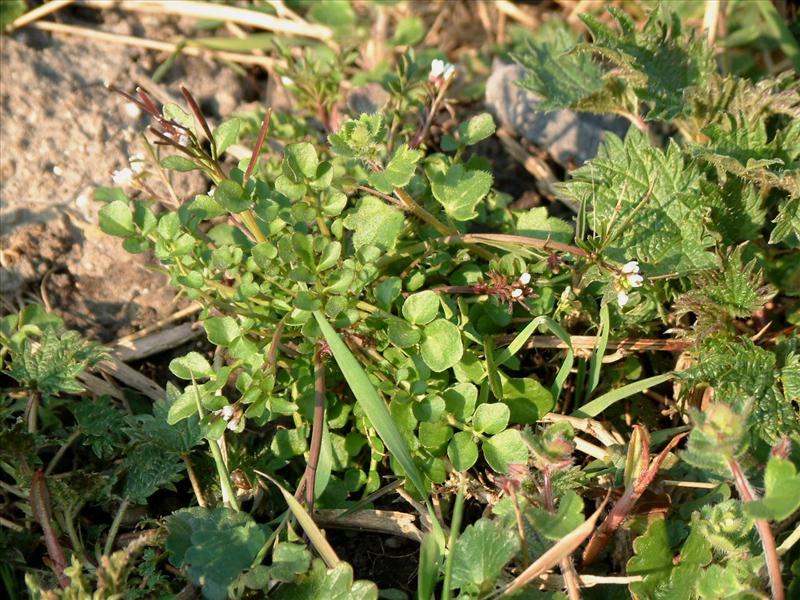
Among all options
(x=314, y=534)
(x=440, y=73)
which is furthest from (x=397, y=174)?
(x=314, y=534)

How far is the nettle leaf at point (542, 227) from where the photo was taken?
253 centimetres

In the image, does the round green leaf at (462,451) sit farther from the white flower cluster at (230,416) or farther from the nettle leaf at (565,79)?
the nettle leaf at (565,79)

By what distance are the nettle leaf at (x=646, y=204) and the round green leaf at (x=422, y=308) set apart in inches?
20.2

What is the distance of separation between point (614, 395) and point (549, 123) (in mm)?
1293

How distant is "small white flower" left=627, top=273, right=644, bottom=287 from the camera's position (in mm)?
2172

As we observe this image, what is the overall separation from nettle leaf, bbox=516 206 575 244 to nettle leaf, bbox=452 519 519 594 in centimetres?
95

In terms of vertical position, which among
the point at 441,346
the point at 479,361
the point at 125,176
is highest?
the point at 125,176

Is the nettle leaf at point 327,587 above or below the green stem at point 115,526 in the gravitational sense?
above

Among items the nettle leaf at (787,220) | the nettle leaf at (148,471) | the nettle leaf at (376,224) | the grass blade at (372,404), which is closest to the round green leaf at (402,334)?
the grass blade at (372,404)

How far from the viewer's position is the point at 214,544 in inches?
78.4

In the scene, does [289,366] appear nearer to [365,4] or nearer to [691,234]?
[691,234]

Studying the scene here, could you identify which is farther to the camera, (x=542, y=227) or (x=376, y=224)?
(x=542, y=227)

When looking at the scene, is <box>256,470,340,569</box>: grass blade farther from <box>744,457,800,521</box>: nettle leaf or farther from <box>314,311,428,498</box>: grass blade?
<box>744,457,800,521</box>: nettle leaf

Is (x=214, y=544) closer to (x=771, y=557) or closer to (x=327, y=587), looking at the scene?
(x=327, y=587)
